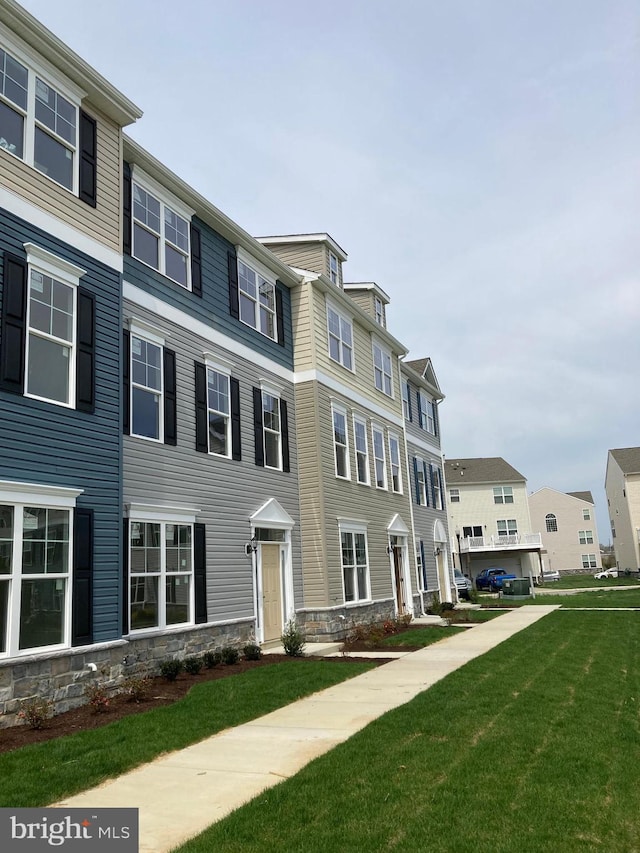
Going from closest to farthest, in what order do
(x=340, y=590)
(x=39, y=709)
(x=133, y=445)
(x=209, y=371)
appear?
(x=39, y=709) → (x=133, y=445) → (x=209, y=371) → (x=340, y=590)

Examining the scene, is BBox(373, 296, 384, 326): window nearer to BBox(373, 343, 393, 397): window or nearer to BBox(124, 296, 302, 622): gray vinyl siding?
BBox(373, 343, 393, 397): window

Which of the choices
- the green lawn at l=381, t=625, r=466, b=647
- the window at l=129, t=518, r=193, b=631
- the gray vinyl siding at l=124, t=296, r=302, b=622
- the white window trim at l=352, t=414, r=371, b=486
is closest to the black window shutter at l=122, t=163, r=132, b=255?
the gray vinyl siding at l=124, t=296, r=302, b=622

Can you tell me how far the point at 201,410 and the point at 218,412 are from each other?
2.46 feet

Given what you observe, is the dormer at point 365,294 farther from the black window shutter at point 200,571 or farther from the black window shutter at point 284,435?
the black window shutter at point 200,571

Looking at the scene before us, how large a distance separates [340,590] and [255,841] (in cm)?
1290

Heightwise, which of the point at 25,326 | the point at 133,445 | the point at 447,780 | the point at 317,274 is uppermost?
the point at 317,274

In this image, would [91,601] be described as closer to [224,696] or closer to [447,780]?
[224,696]

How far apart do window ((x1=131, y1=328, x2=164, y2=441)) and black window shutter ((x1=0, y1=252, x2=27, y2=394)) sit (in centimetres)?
279

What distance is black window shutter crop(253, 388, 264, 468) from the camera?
15.9 m

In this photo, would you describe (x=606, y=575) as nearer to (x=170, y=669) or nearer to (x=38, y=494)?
(x=170, y=669)

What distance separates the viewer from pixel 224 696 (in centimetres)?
998

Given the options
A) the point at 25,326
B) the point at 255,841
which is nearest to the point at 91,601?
the point at 25,326

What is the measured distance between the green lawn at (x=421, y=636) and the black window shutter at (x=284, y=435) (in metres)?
4.81

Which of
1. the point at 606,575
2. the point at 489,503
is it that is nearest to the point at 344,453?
the point at 489,503
